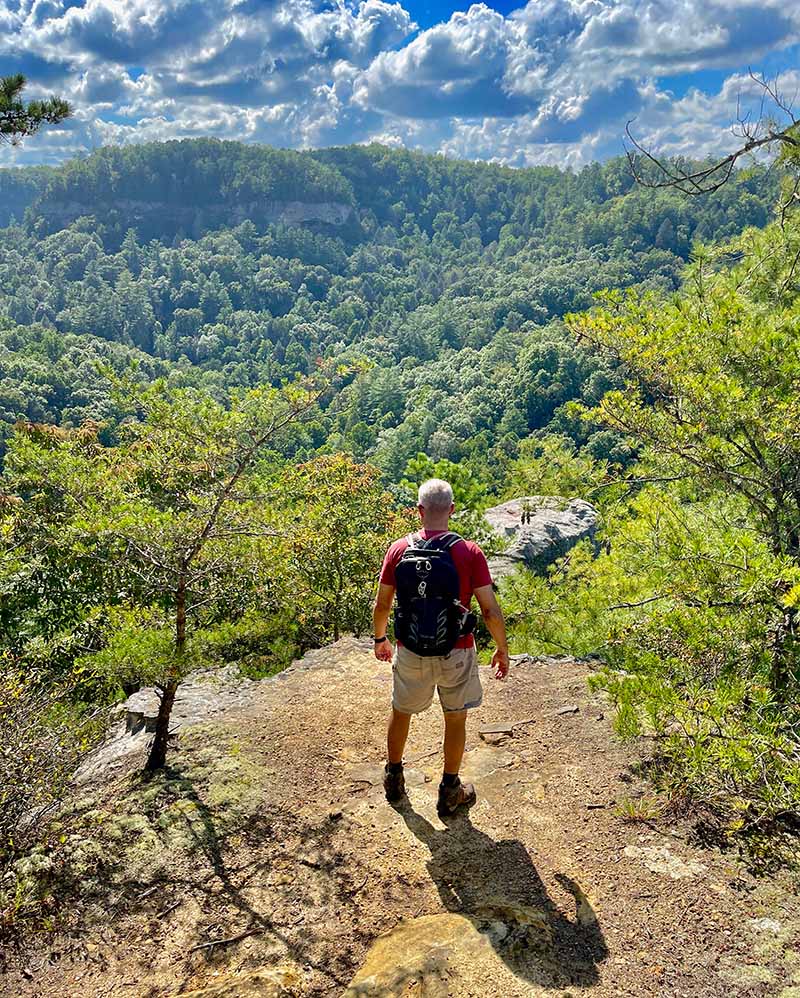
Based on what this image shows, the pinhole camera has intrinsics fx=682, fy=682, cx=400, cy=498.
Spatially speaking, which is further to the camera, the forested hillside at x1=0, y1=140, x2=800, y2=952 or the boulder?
the boulder

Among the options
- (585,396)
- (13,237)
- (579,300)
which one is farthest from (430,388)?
(13,237)

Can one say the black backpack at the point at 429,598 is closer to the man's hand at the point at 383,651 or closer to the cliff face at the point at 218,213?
the man's hand at the point at 383,651

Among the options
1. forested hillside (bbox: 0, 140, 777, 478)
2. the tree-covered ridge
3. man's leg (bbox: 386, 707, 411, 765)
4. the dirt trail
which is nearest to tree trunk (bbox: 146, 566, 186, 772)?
the dirt trail

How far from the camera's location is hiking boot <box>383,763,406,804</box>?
389cm

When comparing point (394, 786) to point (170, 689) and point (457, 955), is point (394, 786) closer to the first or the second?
point (457, 955)

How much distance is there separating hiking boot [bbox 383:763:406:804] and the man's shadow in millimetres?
59

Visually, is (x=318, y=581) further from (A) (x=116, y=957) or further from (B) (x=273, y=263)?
(B) (x=273, y=263)

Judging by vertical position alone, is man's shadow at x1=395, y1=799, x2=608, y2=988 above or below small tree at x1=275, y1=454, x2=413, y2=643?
above

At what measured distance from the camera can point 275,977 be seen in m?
2.69

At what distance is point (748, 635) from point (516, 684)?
295 cm

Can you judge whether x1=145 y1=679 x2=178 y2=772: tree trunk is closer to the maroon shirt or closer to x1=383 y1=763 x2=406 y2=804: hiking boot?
x1=383 y1=763 x2=406 y2=804: hiking boot

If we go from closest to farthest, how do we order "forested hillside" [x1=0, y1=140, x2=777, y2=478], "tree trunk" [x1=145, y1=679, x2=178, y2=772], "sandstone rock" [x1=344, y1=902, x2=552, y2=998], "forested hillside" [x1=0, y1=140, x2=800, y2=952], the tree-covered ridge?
1. "sandstone rock" [x1=344, y1=902, x2=552, y2=998]
2. "forested hillside" [x1=0, y1=140, x2=800, y2=952]
3. "tree trunk" [x1=145, y1=679, x2=178, y2=772]
4. "forested hillside" [x1=0, y1=140, x2=777, y2=478]
5. the tree-covered ridge

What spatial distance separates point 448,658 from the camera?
11.6ft

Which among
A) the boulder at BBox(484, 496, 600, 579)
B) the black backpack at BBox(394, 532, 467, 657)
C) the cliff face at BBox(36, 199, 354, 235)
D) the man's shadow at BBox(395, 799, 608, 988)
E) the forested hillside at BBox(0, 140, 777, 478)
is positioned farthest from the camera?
the cliff face at BBox(36, 199, 354, 235)
